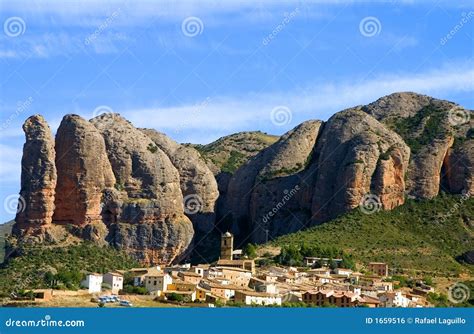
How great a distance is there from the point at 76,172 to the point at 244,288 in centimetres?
4428

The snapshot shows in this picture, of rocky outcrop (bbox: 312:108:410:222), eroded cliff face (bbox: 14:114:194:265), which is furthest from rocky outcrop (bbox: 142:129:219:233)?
rocky outcrop (bbox: 312:108:410:222)

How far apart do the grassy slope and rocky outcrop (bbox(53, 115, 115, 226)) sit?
23.7 m

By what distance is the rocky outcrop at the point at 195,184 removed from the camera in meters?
181

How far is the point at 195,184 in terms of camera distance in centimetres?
18125

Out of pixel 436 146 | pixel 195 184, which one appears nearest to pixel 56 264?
pixel 195 184

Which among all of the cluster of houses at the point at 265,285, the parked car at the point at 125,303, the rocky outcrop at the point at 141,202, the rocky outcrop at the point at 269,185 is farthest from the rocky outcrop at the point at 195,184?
the parked car at the point at 125,303

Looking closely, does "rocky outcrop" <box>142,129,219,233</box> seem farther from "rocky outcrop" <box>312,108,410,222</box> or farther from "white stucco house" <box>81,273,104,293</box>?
"white stucco house" <box>81,273,104,293</box>

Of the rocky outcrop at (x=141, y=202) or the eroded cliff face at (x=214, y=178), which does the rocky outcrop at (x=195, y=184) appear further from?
the rocky outcrop at (x=141, y=202)

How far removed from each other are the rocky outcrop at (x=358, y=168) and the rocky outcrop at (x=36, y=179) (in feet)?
113

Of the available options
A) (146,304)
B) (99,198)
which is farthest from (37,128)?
(146,304)

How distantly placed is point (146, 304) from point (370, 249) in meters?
43.9

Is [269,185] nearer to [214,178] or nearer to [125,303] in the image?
[214,178]

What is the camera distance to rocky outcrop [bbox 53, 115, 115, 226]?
534 ft

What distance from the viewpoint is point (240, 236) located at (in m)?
182
